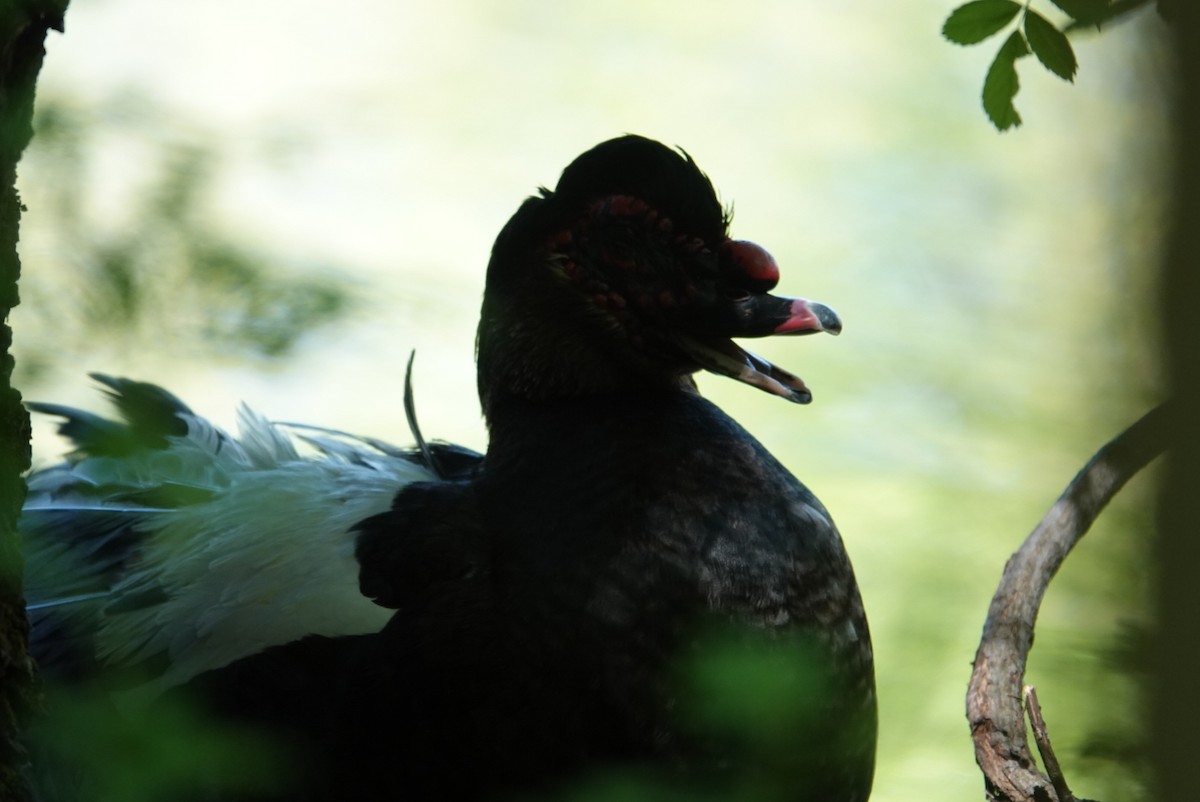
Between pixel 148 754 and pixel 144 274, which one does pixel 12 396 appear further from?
pixel 148 754

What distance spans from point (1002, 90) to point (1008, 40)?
0.19 ft

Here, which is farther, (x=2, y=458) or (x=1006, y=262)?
(x=1006, y=262)

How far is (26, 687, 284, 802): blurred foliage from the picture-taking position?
0.98 m

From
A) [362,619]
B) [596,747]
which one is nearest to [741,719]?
[596,747]

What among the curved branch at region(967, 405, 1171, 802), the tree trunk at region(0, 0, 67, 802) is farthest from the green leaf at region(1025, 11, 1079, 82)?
the tree trunk at region(0, 0, 67, 802)

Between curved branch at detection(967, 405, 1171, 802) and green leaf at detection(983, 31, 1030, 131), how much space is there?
0.51 m

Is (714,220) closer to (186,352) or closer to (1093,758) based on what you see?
(1093,758)

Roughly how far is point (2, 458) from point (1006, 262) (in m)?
6.43

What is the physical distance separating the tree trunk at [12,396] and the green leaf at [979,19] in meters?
1.00

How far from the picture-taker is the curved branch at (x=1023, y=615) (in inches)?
65.1

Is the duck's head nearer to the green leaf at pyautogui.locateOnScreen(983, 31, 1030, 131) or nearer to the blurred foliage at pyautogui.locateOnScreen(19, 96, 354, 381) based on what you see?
the green leaf at pyautogui.locateOnScreen(983, 31, 1030, 131)

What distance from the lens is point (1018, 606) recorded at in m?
1.86

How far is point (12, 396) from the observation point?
119 cm

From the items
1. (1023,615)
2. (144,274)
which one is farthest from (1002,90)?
(144,274)
